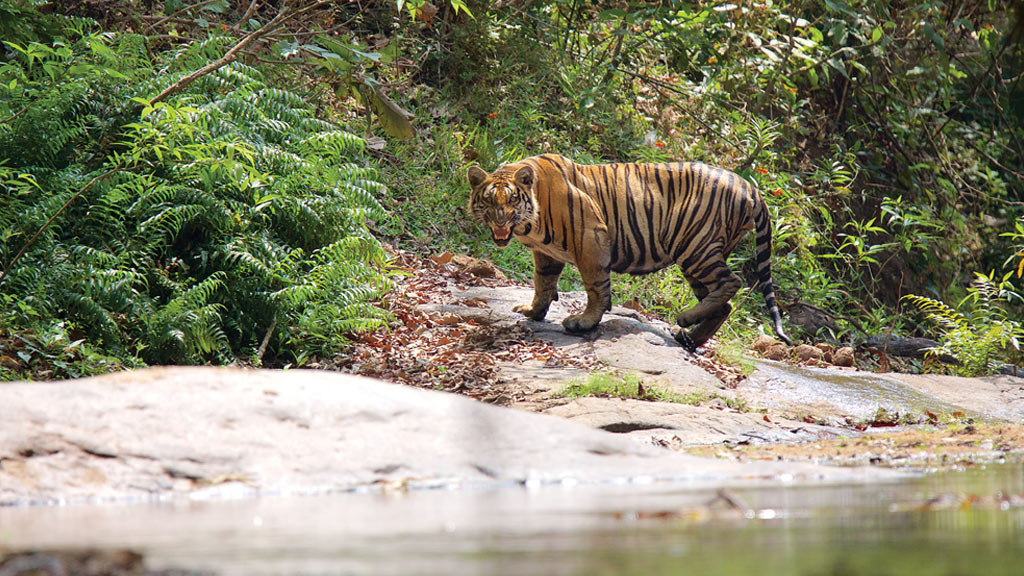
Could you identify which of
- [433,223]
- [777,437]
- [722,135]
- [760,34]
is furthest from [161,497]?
[722,135]

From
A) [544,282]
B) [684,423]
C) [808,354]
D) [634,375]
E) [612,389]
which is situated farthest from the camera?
[808,354]

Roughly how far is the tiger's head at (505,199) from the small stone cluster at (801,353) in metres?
2.96

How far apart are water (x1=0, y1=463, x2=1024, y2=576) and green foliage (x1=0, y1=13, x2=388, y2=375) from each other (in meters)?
3.50

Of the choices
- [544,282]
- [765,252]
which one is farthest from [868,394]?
[544,282]

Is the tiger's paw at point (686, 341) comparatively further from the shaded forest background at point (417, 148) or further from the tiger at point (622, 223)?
the shaded forest background at point (417, 148)

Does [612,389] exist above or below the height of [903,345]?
above

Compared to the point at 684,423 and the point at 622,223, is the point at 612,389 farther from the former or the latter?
the point at 622,223

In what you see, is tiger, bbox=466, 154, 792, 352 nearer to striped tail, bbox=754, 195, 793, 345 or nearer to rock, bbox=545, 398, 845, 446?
striped tail, bbox=754, 195, 793, 345

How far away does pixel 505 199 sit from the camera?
816cm

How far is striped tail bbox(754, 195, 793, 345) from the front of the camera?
9094 millimetres

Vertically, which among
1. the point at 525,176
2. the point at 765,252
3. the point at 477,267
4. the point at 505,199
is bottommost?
the point at 477,267

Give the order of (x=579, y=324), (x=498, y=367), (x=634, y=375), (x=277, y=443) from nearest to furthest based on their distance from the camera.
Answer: (x=277, y=443) < (x=634, y=375) < (x=498, y=367) < (x=579, y=324)

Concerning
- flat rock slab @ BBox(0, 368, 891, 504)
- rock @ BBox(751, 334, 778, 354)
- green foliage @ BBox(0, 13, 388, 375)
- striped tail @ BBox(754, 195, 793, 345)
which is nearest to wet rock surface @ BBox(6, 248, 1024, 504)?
flat rock slab @ BBox(0, 368, 891, 504)

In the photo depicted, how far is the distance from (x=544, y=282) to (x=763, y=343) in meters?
2.58
